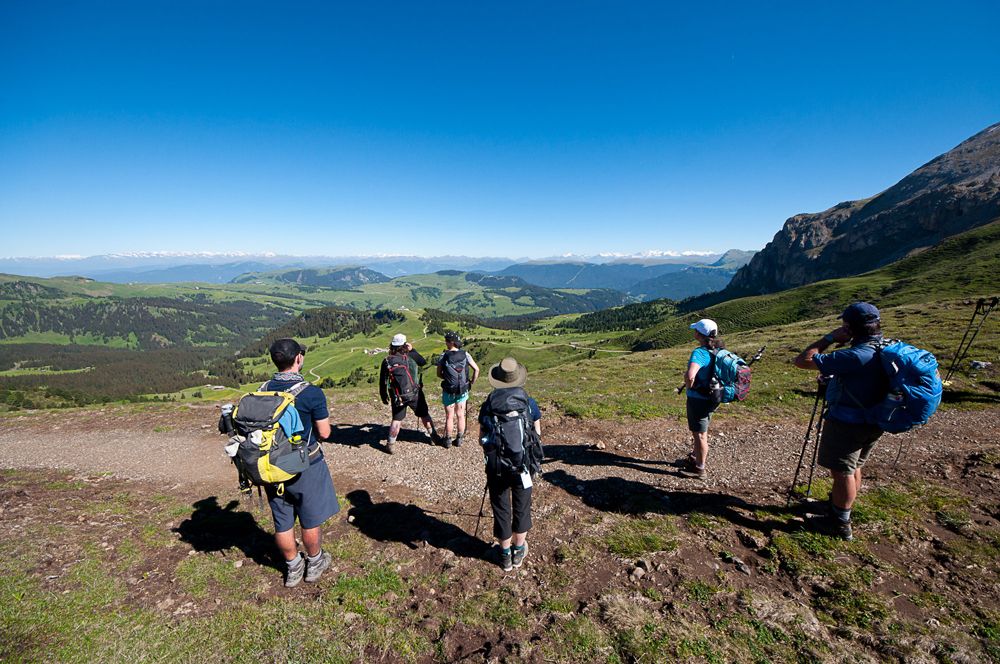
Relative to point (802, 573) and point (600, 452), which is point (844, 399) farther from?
point (600, 452)

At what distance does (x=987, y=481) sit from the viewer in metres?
8.57

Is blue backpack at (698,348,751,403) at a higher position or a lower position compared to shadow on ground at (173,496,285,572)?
higher

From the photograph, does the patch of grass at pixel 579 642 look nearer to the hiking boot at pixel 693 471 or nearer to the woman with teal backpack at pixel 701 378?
the woman with teal backpack at pixel 701 378

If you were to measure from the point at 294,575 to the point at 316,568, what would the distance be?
0.35 m

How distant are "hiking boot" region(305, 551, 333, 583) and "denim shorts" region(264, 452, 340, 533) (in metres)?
0.71

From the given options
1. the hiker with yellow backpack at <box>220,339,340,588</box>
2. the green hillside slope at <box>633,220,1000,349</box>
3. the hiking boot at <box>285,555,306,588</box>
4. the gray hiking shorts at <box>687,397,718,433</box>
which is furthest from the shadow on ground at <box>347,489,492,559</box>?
the green hillside slope at <box>633,220,1000,349</box>

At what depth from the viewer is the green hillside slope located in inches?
3783

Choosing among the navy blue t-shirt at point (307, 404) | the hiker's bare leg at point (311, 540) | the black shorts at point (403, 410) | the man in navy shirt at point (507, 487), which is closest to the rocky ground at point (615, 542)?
the man in navy shirt at point (507, 487)

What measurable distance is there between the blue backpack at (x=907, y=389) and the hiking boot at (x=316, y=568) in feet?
31.1

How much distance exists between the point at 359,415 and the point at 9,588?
34.7 feet

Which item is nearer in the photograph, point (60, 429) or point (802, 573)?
point (802, 573)

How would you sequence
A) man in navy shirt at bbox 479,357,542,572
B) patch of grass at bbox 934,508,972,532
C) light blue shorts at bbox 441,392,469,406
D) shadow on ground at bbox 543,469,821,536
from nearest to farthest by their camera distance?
1. man in navy shirt at bbox 479,357,542,572
2. patch of grass at bbox 934,508,972,532
3. shadow on ground at bbox 543,469,821,536
4. light blue shorts at bbox 441,392,469,406

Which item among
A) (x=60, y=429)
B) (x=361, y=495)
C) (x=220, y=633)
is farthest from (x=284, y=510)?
(x=60, y=429)

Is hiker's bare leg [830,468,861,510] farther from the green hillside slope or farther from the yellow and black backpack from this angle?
the green hillside slope
